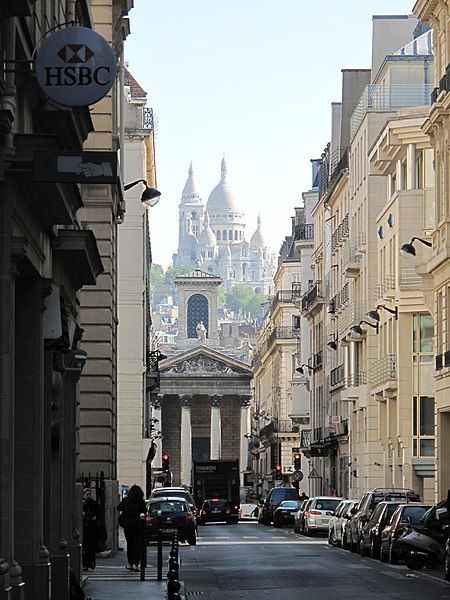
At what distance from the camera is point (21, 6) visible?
15250mm

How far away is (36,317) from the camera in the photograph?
20.3m

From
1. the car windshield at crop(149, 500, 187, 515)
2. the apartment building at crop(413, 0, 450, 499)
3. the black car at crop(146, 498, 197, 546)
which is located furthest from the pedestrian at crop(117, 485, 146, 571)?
the car windshield at crop(149, 500, 187, 515)

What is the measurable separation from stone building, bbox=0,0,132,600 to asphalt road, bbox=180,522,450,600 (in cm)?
302

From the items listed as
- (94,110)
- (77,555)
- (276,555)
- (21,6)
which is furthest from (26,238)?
(276,555)

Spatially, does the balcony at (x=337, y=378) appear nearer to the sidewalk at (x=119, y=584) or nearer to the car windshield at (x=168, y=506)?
the car windshield at (x=168, y=506)

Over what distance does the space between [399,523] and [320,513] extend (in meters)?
25.3

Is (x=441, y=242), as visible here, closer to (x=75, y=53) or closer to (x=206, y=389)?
(x=75, y=53)

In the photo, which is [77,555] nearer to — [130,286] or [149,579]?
[149,579]

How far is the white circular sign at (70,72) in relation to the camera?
16078 millimetres

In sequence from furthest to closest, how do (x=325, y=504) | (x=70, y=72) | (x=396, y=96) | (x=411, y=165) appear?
(x=396, y=96), (x=325, y=504), (x=411, y=165), (x=70, y=72)

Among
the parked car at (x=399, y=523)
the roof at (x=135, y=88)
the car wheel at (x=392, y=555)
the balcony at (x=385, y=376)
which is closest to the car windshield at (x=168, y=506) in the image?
the balcony at (x=385, y=376)

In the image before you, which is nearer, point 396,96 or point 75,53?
point 75,53

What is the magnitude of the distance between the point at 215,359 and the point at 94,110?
157m

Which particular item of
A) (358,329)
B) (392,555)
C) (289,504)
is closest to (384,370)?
(358,329)
